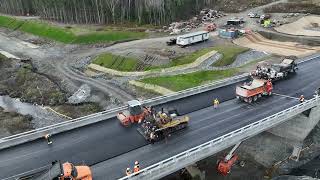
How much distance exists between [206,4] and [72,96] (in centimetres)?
6572

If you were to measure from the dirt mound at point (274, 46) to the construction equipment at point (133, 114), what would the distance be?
42068mm

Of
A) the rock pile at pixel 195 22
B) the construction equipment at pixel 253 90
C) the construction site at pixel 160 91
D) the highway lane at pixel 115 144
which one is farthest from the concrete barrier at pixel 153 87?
the rock pile at pixel 195 22

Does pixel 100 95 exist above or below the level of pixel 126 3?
below

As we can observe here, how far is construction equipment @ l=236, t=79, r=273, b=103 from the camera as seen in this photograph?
39.1 meters

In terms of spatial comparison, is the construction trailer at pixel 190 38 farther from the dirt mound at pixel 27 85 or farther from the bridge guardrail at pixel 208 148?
the bridge guardrail at pixel 208 148

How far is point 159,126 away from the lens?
103 ft

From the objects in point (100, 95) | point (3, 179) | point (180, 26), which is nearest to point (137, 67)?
point (100, 95)

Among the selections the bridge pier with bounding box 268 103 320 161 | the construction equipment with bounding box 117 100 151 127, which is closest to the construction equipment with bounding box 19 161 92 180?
the construction equipment with bounding box 117 100 151 127

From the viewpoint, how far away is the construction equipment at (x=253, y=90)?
128 ft

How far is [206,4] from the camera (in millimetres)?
113438

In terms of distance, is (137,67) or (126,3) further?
(126,3)

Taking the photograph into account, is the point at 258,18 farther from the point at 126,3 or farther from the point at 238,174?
the point at 238,174

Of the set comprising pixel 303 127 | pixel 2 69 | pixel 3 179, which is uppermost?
pixel 3 179

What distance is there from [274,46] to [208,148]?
51037 millimetres
